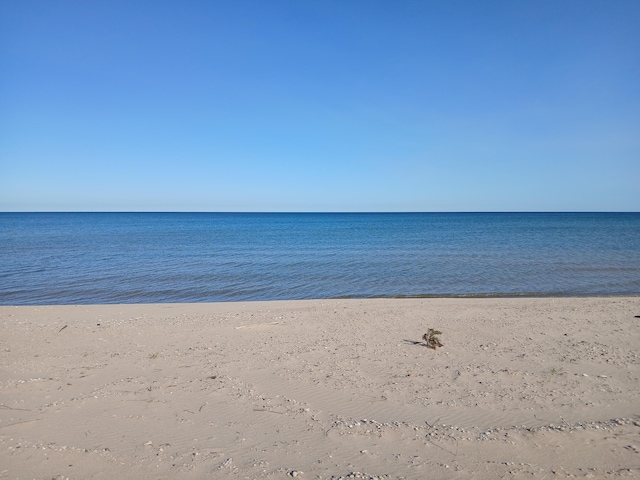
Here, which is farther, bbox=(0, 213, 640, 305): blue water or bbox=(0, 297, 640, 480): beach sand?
bbox=(0, 213, 640, 305): blue water

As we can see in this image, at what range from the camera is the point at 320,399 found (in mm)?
6875

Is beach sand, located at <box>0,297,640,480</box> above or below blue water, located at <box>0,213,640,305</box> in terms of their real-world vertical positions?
above

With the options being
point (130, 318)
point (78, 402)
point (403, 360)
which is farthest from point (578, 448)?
point (130, 318)

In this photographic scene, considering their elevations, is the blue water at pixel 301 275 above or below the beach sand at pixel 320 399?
below

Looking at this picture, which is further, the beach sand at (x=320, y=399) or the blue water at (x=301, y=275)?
the blue water at (x=301, y=275)

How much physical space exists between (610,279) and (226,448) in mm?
21877

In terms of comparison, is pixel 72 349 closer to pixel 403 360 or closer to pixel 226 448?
pixel 226 448

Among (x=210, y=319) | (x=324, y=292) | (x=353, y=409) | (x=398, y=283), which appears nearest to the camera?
(x=353, y=409)

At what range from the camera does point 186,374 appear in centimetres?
789

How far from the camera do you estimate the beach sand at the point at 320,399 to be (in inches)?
199

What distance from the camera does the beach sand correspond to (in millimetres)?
5051

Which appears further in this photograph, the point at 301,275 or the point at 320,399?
the point at 301,275

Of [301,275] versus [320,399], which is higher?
[320,399]

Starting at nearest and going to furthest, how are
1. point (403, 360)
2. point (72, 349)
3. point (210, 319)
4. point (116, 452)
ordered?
point (116, 452)
point (403, 360)
point (72, 349)
point (210, 319)
